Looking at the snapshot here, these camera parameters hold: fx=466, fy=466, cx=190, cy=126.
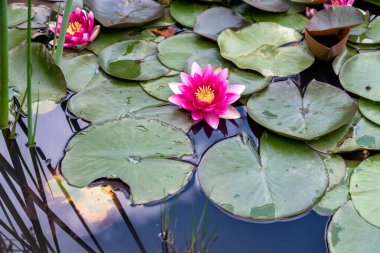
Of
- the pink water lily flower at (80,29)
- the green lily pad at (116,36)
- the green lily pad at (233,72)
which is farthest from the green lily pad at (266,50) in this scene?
the pink water lily flower at (80,29)

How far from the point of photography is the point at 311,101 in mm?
2334

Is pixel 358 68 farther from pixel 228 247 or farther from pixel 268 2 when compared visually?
pixel 228 247

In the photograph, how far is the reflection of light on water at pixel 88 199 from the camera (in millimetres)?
1900

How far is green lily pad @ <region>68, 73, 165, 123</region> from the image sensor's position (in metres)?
2.35

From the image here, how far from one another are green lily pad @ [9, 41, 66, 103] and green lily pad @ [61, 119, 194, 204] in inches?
16.0

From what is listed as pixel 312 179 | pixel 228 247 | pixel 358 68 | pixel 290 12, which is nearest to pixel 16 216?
pixel 228 247

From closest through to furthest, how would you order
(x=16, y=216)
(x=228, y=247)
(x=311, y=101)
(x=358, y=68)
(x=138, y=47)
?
(x=228, y=247)
(x=16, y=216)
(x=311, y=101)
(x=358, y=68)
(x=138, y=47)

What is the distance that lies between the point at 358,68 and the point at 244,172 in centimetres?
99

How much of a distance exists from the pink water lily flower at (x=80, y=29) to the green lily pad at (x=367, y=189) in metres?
1.70

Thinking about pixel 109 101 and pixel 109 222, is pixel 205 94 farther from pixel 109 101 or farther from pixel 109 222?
pixel 109 222

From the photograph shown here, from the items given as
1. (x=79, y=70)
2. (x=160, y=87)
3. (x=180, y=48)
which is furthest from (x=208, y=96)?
(x=79, y=70)

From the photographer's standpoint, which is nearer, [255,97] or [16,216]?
[16,216]

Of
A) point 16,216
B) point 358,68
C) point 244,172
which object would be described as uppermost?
point 358,68

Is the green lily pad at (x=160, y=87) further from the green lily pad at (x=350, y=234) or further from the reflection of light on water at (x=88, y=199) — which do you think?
the green lily pad at (x=350, y=234)
